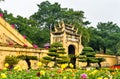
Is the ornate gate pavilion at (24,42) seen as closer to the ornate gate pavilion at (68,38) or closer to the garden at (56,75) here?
the ornate gate pavilion at (68,38)

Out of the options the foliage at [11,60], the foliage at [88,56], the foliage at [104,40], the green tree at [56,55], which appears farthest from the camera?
the foliage at [104,40]

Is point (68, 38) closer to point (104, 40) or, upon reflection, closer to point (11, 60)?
point (11, 60)

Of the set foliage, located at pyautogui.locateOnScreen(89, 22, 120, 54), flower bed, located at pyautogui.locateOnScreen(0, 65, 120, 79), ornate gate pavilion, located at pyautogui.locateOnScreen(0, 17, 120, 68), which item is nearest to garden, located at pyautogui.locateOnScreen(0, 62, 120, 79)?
flower bed, located at pyautogui.locateOnScreen(0, 65, 120, 79)

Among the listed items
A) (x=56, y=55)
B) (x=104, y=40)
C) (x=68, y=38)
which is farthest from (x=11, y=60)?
(x=104, y=40)

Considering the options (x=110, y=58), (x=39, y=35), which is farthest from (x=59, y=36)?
(x=39, y=35)

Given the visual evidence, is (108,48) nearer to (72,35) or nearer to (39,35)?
(39,35)

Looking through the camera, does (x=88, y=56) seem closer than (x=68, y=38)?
Yes

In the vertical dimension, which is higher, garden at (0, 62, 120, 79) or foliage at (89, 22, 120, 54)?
foliage at (89, 22, 120, 54)

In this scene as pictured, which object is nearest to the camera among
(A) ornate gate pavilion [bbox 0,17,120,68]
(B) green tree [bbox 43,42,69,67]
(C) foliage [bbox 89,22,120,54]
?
(B) green tree [bbox 43,42,69,67]

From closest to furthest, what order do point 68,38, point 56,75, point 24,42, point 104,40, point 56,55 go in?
point 56,75, point 56,55, point 24,42, point 68,38, point 104,40

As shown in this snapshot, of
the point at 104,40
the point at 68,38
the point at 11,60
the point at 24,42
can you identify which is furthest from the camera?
the point at 104,40

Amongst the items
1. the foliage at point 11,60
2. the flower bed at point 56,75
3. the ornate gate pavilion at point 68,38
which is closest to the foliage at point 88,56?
the ornate gate pavilion at point 68,38

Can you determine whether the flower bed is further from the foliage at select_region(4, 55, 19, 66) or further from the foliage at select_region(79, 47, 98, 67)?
the foliage at select_region(79, 47, 98, 67)

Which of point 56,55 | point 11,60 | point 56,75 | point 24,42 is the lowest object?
point 11,60
